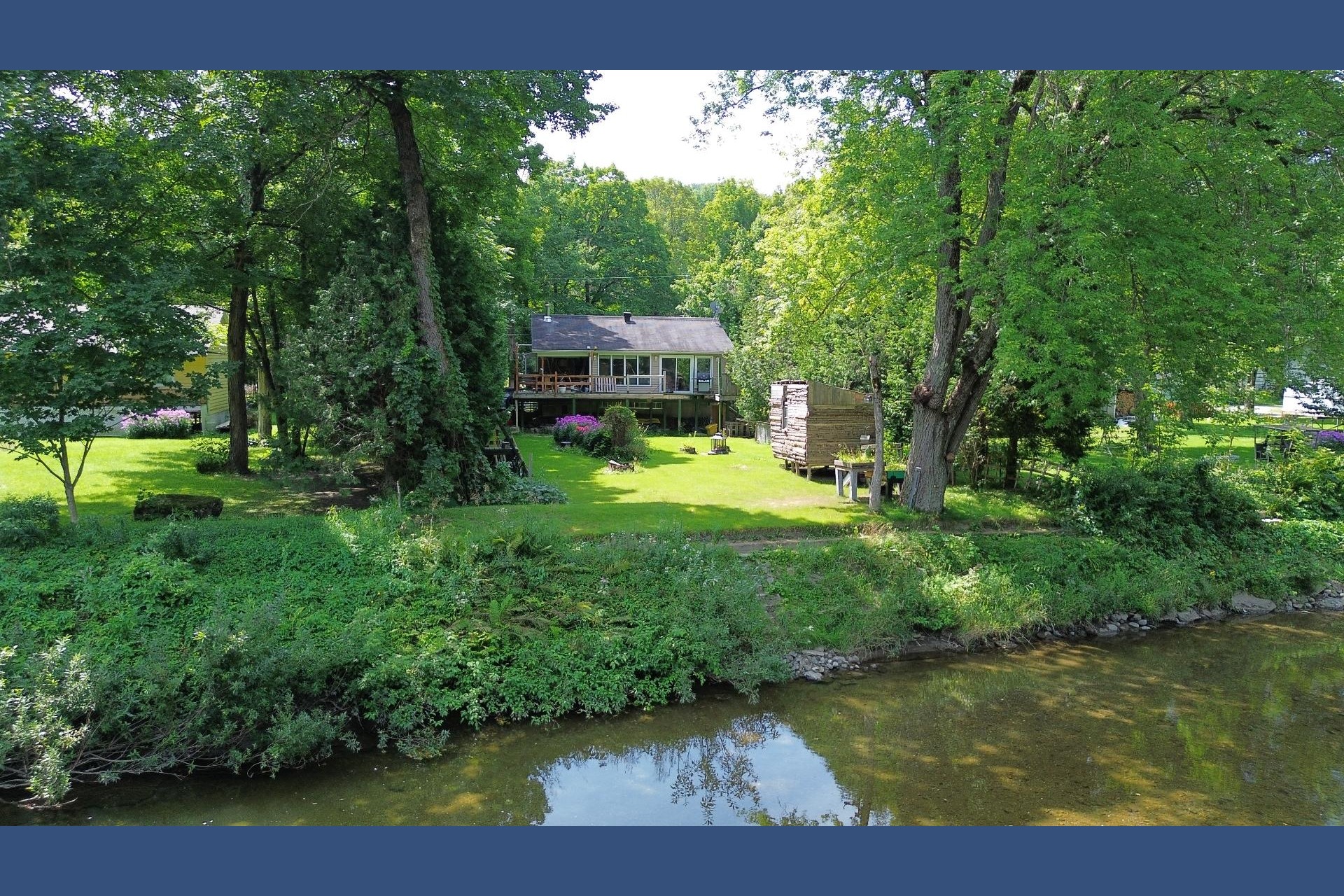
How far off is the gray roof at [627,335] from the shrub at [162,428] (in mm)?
14957

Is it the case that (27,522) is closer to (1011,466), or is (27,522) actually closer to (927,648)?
(927,648)

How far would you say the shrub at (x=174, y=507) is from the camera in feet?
44.0

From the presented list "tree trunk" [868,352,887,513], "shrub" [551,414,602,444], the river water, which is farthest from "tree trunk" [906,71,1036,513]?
"shrub" [551,414,602,444]

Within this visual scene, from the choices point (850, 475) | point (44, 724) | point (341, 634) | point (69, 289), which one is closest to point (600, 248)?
point (850, 475)

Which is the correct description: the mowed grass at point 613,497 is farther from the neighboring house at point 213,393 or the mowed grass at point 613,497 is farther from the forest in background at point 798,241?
the neighboring house at point 213,393

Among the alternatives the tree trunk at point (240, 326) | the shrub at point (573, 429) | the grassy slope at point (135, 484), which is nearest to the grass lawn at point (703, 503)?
the shrub at point (573, 429)

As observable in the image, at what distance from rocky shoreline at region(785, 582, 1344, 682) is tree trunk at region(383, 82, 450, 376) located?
9.32 metres

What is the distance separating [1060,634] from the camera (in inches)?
518

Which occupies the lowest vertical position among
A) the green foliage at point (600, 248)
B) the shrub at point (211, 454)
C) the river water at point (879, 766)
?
the river water at point (879, 766)

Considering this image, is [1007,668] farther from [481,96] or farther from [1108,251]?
[481,96]

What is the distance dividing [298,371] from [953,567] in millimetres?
12624

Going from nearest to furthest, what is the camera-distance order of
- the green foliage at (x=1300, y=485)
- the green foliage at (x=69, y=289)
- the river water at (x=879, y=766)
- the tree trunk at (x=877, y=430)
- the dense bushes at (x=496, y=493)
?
1. the river water at (x=879, y=766)
2. the green foliage at (x=69, y=289)
3. the dense bushes at (x=496, y=493)
4. the tree trunk at (x=877, y=430)
5. the green foliage at (x=1300, y=485)

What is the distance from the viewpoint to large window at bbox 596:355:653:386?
122 ft

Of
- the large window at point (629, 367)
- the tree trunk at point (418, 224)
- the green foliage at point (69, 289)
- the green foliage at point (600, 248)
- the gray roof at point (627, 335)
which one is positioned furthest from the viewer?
the green foliage at point (600, 248)
